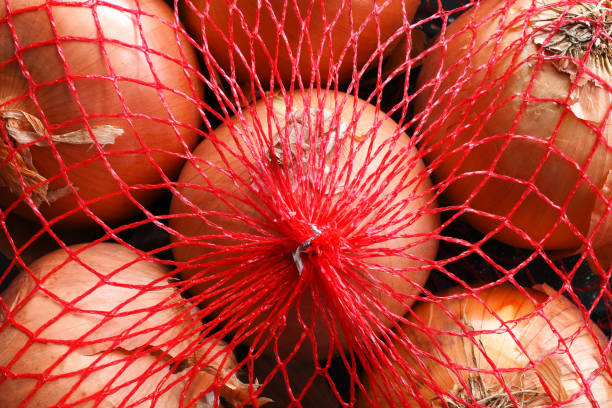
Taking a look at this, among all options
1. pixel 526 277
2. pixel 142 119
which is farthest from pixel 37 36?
pixel 526 277

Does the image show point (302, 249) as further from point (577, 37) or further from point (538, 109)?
point (577, 37)

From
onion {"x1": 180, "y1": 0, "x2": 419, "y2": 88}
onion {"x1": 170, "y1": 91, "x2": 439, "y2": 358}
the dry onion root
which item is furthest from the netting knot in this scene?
onion {"x1": 180, "y1": 0, "x2": 419, "y2": 88}

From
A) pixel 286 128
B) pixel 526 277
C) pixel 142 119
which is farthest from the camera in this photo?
pixel 526 277

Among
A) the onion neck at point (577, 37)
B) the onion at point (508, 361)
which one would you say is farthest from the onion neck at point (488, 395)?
the onion neck at point (577, 37)

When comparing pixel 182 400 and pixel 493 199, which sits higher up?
pixel 493 199

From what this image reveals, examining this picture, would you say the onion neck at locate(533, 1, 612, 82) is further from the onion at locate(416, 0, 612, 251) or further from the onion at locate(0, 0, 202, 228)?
the onion at locate(0, 0, 202, 228)

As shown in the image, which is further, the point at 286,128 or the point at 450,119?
the point at 450,119

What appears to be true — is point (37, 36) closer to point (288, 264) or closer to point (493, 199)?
point (288, 264)
